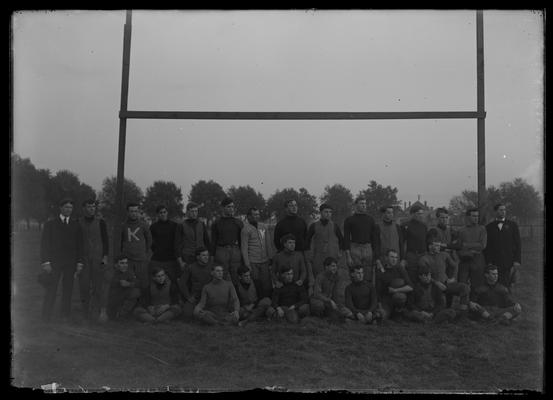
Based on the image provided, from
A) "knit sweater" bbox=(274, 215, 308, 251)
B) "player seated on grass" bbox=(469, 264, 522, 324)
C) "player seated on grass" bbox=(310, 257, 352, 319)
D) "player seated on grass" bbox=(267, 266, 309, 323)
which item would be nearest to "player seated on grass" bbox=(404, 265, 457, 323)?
"player seated on grass" bbox=(469, 264, 522, 324)

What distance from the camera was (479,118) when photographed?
5113mm

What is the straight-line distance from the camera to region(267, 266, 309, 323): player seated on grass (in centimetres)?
501

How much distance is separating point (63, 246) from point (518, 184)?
469 cm

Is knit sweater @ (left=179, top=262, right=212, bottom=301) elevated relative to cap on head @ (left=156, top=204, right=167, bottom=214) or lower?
lower

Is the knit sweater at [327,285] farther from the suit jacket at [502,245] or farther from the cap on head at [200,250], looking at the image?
the suit jacket at [502,245]

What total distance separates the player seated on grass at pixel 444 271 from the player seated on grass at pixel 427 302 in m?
A: 0.06

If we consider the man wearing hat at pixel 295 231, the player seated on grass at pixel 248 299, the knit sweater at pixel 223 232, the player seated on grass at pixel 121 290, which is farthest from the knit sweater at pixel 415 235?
the player seated on grass at pixel 121 290

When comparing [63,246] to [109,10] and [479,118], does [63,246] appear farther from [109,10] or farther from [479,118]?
[479,118]

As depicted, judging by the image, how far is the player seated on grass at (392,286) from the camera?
5062 millimetres

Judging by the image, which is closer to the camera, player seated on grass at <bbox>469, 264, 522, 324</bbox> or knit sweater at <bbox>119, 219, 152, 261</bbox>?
player seated on grass at <bbox>469, 264, 522, 324</bbox>

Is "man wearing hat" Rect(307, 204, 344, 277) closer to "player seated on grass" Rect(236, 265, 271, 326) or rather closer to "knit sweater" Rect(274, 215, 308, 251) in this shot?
"knit sweater" Rect(274, 215, 308, 251)

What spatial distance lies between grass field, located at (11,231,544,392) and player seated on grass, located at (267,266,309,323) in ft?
0.42
